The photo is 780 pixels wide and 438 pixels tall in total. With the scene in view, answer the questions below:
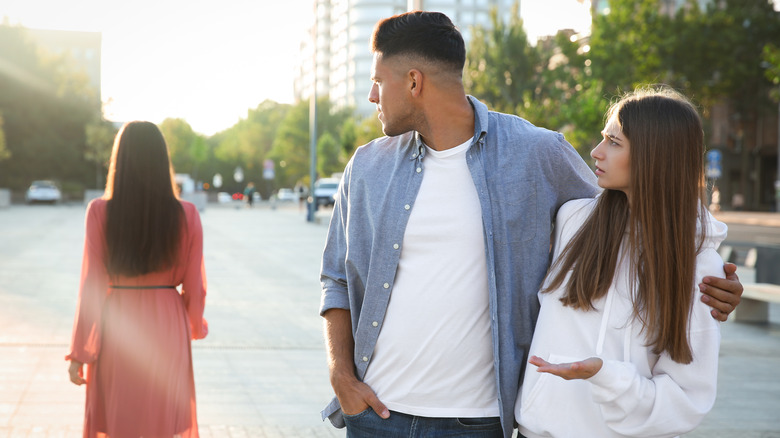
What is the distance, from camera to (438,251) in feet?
8.37

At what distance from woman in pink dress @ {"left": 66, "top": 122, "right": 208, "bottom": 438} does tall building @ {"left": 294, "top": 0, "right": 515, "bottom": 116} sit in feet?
371

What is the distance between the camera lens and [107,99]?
70.2 meters

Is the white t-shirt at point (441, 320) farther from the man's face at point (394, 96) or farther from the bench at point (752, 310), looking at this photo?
the bench at point (752, 310)

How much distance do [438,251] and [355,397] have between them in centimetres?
49

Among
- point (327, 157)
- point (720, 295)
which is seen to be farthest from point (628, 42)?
point (327, 157)

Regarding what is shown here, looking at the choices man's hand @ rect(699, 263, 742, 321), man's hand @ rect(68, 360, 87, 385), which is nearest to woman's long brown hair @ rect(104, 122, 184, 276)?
man's hand @ rect(68, 360, 87, 385)

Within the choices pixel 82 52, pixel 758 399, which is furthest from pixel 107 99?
pixel 758 399

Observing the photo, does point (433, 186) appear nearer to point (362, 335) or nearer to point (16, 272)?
point (362, 335)

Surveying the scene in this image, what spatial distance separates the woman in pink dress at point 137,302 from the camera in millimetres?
3779

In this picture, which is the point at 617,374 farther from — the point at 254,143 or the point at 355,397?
the point at 254,143

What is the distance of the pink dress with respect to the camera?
3771 millimetres

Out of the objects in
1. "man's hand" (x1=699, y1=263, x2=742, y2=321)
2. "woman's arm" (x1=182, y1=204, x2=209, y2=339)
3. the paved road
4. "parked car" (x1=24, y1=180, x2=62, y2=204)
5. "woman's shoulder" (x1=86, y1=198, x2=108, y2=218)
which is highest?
"woman's shoulder" (x1=86, y1=198, x2=108, y2=218)

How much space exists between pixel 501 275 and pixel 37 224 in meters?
30.4

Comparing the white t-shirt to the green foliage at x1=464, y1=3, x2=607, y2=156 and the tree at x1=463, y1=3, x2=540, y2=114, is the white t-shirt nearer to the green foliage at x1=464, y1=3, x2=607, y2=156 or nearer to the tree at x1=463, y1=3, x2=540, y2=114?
the green foliage at x1=464, y1=3, x2=607, y2=156
